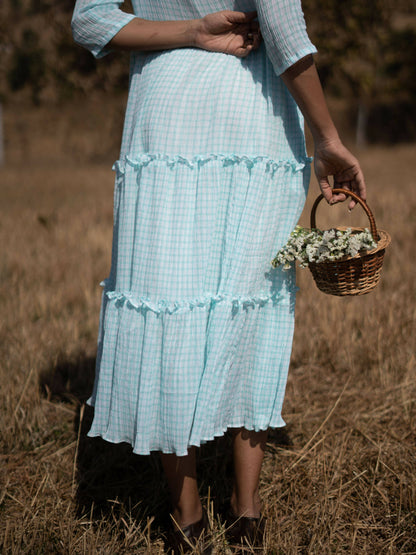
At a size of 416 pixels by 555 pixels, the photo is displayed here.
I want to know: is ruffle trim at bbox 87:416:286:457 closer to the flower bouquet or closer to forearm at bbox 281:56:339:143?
the flower bouquet

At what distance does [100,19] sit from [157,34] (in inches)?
6.5

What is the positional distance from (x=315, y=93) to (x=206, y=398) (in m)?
0.80

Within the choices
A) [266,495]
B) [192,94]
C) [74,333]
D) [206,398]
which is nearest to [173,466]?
[206,398]

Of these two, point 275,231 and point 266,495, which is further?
point 266,495

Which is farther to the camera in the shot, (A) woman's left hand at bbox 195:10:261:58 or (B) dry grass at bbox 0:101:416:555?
(B) dry grass at bbox 0:101:416:555

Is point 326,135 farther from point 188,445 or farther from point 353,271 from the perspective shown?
point 188,445

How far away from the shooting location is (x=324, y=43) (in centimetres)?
495

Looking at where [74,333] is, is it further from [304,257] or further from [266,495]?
[304,257]

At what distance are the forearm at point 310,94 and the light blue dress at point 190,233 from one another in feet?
0.13

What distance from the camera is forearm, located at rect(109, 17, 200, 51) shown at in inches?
56.9

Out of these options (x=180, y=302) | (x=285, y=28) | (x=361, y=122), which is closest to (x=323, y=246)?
(x=180, y=302)

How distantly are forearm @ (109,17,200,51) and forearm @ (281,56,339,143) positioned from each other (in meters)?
0.28

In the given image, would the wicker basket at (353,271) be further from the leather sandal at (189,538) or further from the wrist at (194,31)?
the leather sandal at (189,538)

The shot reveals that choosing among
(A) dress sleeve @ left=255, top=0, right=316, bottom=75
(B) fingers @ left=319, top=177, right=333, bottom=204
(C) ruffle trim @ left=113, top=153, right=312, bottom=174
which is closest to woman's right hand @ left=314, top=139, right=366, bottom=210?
(B) fingers @ left=319, top=177, right=333, bottom=204
